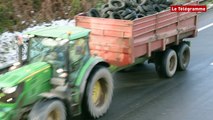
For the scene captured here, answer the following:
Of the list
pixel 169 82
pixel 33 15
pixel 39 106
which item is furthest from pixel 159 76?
pixel 33 15

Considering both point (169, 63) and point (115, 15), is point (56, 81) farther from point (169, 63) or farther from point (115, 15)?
point (169, 63)

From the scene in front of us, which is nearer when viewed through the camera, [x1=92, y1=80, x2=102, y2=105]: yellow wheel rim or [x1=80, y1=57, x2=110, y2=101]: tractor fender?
[x1=80, y1=57, x2=110, y2=101]: tractor fender

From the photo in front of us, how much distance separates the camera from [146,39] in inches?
407

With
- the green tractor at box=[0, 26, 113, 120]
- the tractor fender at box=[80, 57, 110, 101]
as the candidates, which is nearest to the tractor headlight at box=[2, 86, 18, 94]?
the green tractor at box=[0, 26, 113, 120]

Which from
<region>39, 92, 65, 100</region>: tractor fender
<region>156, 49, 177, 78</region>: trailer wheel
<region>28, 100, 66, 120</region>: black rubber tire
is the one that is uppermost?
<region>39, 92, 65, 100</region>: tractor fender

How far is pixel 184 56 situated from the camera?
12.2 m

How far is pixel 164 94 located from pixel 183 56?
2.37 m

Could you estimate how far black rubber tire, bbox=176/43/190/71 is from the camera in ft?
39.2

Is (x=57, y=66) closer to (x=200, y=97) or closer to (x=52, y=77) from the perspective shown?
(x=52, y=77)

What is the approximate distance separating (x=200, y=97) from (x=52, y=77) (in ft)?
12.2

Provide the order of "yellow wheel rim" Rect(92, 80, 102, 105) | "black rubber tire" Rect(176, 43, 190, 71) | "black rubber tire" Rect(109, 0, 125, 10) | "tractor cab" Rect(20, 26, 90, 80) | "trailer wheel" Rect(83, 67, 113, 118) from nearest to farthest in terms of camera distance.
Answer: "tractor cab" Rect(20, 26, 90, 80) < "trailer wheel" Rect(83, 67, 113, 118) < "yellow wheel rim" Rect(92, 80, 102, 105) < "black rubber tire" Rect(109, 0, 125, 10) < "black rubber tire" Rect(176, 43, 190, 71)

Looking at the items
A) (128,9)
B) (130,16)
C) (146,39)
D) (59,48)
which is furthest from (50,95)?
(128,9)

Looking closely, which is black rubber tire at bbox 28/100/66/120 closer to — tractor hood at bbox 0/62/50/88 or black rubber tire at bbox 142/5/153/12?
tractor hood at bbox 0/62/50/88

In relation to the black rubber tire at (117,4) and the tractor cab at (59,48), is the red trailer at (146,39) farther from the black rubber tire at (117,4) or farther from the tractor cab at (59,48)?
the tractor cab at (59,48)
